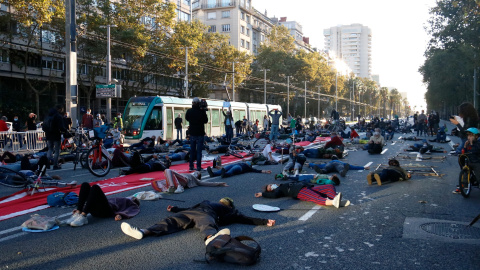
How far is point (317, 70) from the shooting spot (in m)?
79.9

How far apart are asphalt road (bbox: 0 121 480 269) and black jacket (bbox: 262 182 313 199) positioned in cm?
13

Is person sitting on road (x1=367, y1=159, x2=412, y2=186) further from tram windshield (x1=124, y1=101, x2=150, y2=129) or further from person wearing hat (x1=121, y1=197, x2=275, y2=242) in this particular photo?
tram windshield (x1=124, y1=101, x2=150, y2=129)

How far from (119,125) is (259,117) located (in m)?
20.3

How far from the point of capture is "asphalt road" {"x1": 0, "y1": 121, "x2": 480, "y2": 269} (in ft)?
13.7

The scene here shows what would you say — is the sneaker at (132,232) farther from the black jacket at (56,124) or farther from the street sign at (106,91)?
the street sign at (106,91)

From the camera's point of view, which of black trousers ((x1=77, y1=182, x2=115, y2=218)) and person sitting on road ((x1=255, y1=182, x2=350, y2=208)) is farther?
person sitting on road ((x1=255, y1=182, x2=350, y2=208))

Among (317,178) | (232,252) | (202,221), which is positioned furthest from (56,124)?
(232,252)

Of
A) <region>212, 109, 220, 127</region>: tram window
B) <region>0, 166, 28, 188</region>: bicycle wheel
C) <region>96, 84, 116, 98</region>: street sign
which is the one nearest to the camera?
<region>0, 166, 28, 188</region>: bicycle wheel

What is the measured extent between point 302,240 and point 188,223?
1458 mm

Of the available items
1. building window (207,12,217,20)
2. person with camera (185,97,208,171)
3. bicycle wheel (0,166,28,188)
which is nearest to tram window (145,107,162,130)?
person with camera (185,97,208,171)

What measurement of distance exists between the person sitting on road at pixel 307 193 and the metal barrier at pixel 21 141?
13169mm

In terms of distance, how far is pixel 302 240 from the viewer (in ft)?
16.3

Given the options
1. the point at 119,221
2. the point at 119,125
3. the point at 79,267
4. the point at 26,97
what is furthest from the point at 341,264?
the point at 26,97

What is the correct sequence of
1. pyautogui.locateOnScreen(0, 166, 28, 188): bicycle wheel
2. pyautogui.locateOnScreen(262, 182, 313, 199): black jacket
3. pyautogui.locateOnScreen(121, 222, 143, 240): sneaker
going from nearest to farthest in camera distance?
pyautogui.locateOnScreen(121, 222, 143, 240): sneaker, pyautogui.locateOnScreen(262, 182, 313, 199): black jacket, pyautogui.locateOnScreen(0, 166, 28, 188): bicycle wheel
